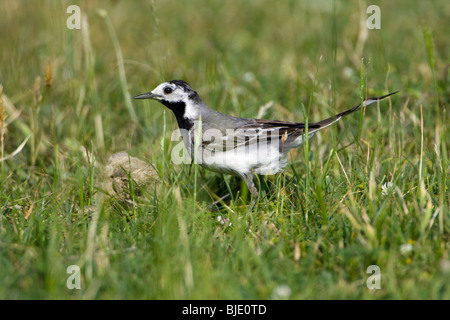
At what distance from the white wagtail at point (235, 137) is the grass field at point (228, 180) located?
0.22m

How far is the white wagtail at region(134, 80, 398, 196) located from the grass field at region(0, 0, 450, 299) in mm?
217

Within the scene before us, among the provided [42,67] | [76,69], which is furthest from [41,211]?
[42,67]

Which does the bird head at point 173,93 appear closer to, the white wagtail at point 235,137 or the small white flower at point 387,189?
the white wagtail at point 235,137

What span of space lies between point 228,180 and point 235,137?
633mm

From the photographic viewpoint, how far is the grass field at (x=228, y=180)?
3.19 metres

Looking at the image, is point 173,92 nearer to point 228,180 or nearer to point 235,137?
point 235,137

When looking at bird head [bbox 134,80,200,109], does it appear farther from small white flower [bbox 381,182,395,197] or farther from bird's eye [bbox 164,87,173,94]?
small white flower [bbox 381,182,395,197]

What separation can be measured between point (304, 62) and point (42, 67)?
141 inches

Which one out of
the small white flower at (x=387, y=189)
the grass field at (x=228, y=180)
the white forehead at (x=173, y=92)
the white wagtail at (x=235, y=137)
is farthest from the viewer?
the white forehead at (x=173, y=92)

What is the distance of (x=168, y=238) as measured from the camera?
3.47 m

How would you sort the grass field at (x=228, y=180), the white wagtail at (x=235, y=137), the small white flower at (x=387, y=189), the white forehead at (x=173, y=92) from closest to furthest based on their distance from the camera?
the grass field at (x=228, y=180) < the small white flower at (x=387, y=189) < the white wagtail at (x=235, y=137) < the white forehead at (x=173, y=92)

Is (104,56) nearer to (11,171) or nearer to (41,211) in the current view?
(11,171)

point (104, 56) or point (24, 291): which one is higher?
point (104, 56)

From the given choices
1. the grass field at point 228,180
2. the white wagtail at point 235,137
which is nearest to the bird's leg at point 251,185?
the white wagtail at point 235,137
